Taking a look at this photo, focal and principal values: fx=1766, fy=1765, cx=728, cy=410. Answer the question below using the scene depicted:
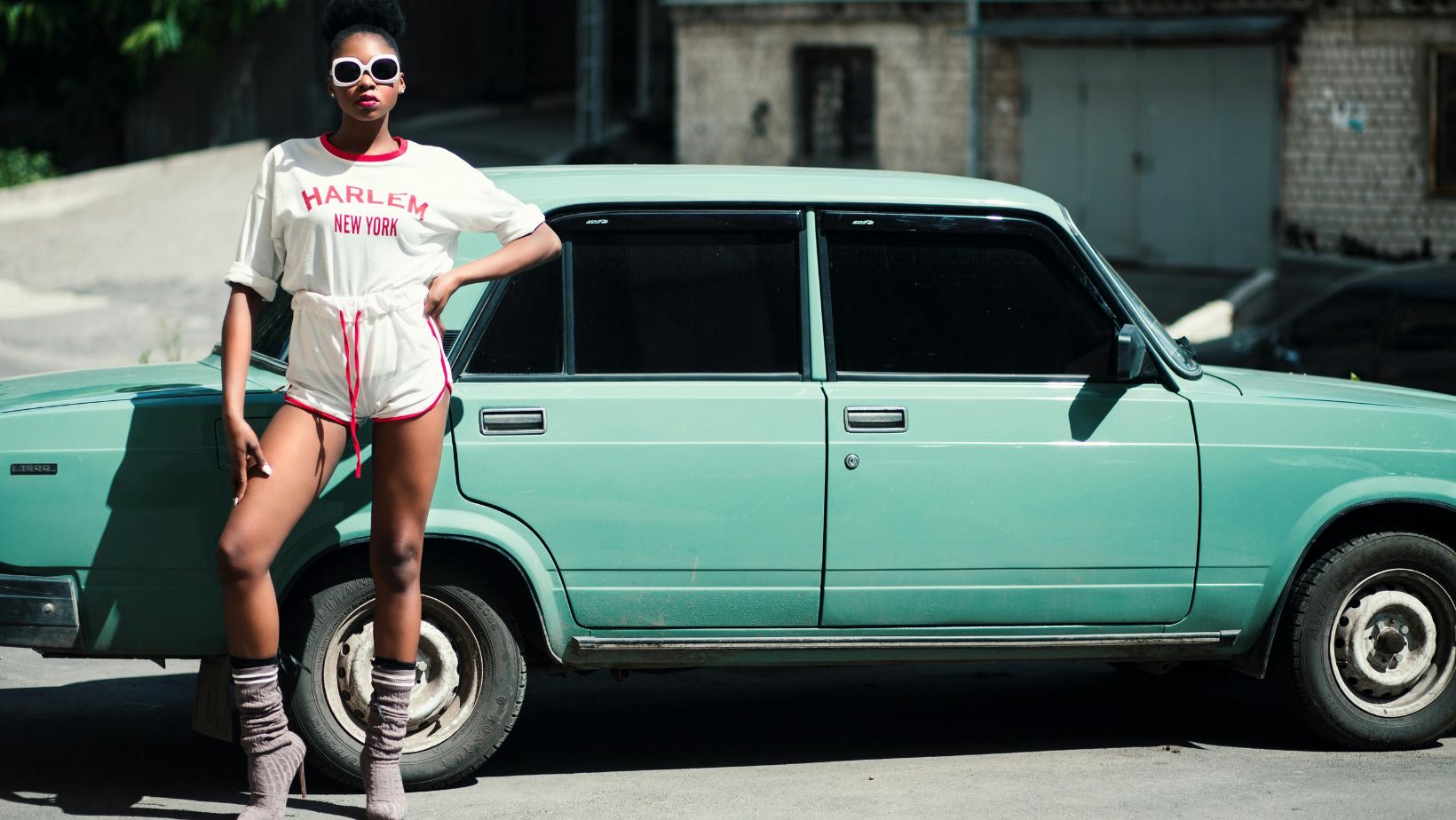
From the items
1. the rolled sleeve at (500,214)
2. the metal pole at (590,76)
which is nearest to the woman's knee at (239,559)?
the rolled sleeve at (500,214)

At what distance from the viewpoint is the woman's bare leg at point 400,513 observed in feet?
14.9

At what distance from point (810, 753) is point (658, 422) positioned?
4.36 ft

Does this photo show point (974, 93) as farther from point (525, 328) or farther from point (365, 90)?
point (365, 90)

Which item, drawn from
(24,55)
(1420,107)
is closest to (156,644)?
(1420,107)

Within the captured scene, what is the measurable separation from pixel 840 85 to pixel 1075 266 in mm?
15706

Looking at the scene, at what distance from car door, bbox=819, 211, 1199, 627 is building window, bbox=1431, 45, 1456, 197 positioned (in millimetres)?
12089

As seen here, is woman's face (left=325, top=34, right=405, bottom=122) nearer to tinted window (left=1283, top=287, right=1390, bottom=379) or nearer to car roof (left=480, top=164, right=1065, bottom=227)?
car roof (left=480, top=164, right=1065, bottom=227)

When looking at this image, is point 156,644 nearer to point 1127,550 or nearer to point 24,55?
point 1127,550

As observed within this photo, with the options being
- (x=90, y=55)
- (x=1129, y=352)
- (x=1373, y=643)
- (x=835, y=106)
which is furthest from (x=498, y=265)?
(x=90, y=55)

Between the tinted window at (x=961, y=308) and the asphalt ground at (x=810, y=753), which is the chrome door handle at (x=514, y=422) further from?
the asphalt ground at (x=810, y=753)

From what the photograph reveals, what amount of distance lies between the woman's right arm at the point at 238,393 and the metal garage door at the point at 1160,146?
14.4 metres

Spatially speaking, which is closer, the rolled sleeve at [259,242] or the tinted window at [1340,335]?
the rolled sleeve at [259,242]

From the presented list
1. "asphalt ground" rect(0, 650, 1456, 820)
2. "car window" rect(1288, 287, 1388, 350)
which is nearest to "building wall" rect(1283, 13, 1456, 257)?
"car window" rect(1288, 287, 1388, 350)

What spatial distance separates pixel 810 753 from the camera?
5629 mm
